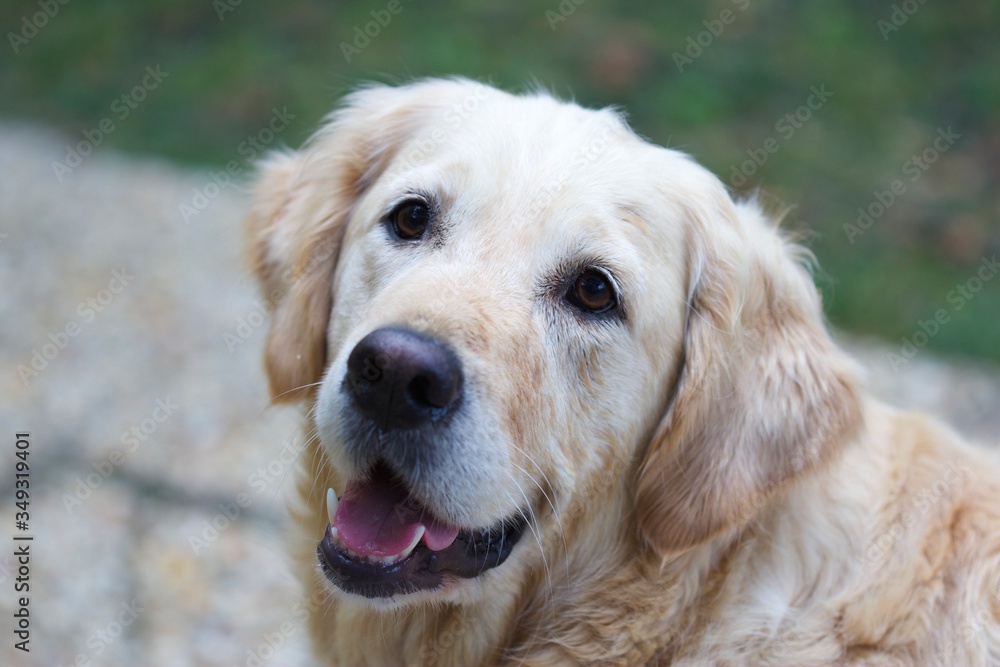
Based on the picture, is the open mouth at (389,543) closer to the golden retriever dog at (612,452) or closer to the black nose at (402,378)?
the golden retriever dog at (612,452)

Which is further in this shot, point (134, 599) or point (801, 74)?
point (801, 74)

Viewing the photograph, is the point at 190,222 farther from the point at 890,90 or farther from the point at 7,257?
the point at 890,90

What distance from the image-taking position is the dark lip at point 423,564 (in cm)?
241

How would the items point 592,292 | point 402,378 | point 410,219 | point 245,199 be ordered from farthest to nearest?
point 245,199 < point 410,219 < point 592,292 < point 402,378

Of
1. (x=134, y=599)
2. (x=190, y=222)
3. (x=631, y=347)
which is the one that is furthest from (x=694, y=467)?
(x=190, y=222)

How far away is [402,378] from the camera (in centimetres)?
227

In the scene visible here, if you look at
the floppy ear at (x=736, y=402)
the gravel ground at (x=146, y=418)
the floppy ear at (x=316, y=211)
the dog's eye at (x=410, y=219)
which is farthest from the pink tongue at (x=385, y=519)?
the gravel ground at (x=146, y=418)

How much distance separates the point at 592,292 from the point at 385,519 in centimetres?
88

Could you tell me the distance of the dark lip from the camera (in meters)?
2.41

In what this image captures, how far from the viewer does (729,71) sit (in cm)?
855

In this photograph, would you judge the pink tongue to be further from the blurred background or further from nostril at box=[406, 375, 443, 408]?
the blurred background

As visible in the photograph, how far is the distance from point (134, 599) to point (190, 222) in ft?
12.4

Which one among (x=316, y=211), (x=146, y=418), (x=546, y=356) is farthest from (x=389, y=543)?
(x=146, y=418)

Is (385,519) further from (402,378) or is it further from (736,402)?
(736,402)
